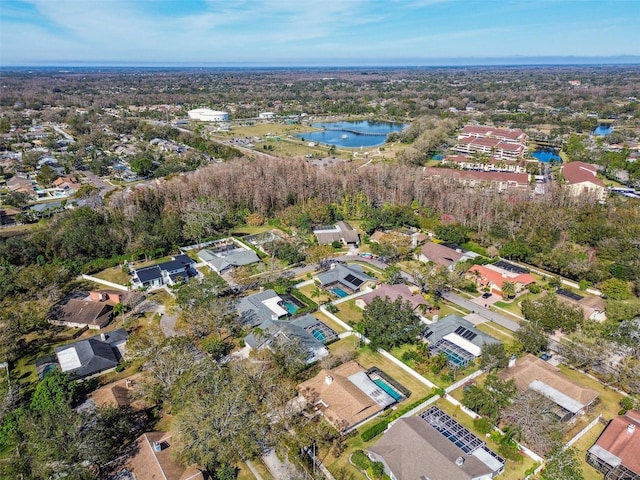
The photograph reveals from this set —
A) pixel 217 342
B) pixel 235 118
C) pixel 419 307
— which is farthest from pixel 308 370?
pixel 235 118

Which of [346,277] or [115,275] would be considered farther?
[115,275]

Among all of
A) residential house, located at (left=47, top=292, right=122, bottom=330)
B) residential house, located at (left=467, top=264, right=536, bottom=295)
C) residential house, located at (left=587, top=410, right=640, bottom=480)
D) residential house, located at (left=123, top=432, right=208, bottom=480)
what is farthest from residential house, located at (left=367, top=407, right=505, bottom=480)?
residential house, located at (left=47, top=292, right=122, bottom=330)

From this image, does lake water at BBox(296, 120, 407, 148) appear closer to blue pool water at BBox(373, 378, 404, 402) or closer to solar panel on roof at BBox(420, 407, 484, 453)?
blue pool water at BBox(373, 378, 404, 402)

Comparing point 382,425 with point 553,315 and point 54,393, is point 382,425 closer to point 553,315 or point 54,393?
point 553,315

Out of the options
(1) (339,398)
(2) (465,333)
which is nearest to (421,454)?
(1) (339,398)

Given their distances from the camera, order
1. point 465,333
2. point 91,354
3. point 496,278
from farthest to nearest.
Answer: point 496,278 → point 465,333 → point 91,354

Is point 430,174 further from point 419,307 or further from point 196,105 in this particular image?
point 196,105
